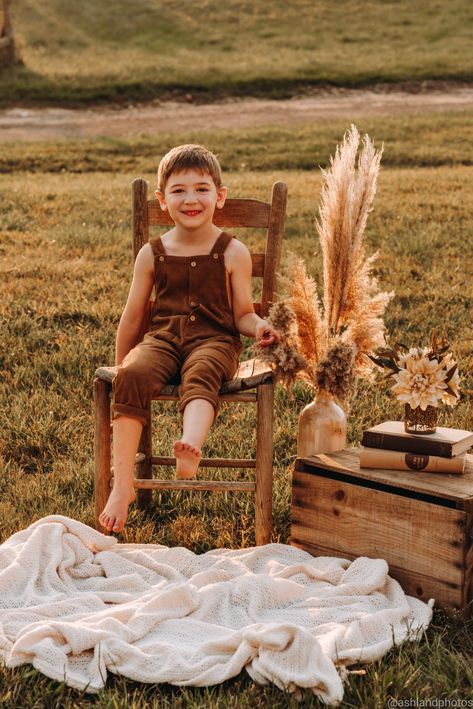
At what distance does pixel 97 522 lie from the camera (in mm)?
3551

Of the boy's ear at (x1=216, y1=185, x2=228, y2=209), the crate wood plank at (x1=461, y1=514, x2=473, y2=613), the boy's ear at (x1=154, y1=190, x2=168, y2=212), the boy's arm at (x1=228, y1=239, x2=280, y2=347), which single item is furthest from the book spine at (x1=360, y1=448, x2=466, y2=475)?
the boy's ear at (x1=154, y1=190, x2=168, y2=212)

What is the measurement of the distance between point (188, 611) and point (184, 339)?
108 centimetres

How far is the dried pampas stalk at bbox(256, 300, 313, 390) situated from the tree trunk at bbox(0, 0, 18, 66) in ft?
56.3

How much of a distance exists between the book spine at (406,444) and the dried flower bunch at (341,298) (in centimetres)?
22

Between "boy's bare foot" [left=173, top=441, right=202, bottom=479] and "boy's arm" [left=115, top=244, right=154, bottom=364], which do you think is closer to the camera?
"boy's bare foot" [left=173, top=441, right=202, bottom=479]

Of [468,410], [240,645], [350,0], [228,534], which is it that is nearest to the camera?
[240,645]

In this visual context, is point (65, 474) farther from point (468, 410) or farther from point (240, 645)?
point (468, 410)

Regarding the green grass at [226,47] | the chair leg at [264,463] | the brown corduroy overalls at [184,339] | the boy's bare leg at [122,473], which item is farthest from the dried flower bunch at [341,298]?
the green grass at [226,47]

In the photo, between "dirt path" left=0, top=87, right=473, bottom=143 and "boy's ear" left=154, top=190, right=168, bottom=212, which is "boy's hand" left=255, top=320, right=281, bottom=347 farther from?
"dirt path" left=0, top=87, right=473, bottom=143

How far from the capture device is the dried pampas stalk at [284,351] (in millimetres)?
3346

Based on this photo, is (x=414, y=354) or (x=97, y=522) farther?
(x=97, y=522)

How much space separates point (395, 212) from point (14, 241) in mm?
3344

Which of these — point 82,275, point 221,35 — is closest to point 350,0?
point 221,35

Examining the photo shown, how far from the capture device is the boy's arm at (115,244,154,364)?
3.70 m
